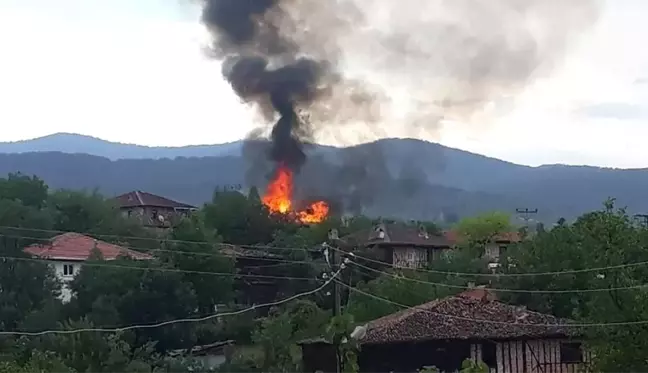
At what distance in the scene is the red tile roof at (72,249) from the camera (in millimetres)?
61828

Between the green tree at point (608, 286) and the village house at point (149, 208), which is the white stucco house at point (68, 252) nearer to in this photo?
the green tree at point (608, 286)

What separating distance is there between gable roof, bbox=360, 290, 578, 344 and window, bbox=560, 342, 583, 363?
2.53ft

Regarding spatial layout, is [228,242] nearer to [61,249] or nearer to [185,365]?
[61,249]

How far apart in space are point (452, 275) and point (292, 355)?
22.4 meters

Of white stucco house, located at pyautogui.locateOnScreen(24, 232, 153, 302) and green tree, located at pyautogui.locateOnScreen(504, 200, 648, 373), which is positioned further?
white stucco house, located at pyautogui.locateOnScreen(24, 232, 153, 302)

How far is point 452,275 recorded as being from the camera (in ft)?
205

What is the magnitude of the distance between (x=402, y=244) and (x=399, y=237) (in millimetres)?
2719

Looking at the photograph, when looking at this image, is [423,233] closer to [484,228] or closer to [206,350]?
[484,228]

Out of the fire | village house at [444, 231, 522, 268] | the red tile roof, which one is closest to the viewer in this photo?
Result: the red tile roof

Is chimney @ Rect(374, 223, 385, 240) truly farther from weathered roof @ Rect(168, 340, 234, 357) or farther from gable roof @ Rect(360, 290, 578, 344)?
gable roof @ Rect(360, 290, 578, 344)

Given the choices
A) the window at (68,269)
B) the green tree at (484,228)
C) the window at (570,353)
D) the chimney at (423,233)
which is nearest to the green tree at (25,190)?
the window at (68,269)

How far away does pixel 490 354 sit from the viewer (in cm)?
3531

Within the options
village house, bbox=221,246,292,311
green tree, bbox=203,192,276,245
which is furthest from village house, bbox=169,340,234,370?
green tree, bbox=203,192,276,245

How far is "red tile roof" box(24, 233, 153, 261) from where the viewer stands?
203 feet
